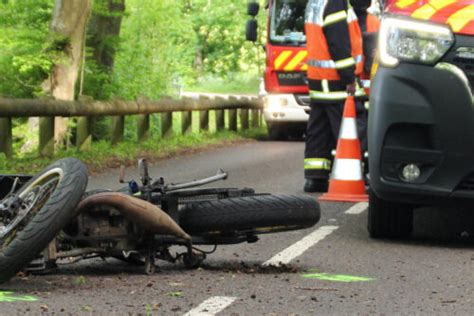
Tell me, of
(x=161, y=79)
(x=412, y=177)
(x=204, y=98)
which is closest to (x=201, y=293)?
(x=412, y=177)

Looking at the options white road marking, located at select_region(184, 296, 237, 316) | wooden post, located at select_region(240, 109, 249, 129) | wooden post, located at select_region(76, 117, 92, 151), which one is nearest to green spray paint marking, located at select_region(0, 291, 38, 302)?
white road marking, located at select_region(184, 296, 237, 316)

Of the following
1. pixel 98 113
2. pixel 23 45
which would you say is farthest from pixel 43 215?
pixel 23 45

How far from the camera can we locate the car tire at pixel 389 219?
924 centimetres

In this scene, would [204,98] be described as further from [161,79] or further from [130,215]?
[130,215]

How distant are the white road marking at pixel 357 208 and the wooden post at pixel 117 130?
805 centimetres

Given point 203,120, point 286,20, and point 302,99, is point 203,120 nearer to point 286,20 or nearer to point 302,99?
point 302,99

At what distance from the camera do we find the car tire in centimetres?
924

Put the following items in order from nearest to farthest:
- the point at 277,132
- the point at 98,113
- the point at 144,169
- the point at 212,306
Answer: the point at 212,306 → the point at 144,169 → the point at 98,113 → the point at 277,132

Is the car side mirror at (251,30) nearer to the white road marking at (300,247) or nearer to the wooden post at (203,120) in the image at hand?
the wooden post at (203,120)

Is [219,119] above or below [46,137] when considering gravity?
below

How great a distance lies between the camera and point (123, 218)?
23.4 feet

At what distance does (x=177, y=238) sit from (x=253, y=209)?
447 millimetres

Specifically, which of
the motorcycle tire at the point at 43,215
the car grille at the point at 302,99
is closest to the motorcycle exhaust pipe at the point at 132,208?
the motorcycle tire at the point at 43,215

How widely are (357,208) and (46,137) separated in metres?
6.07
